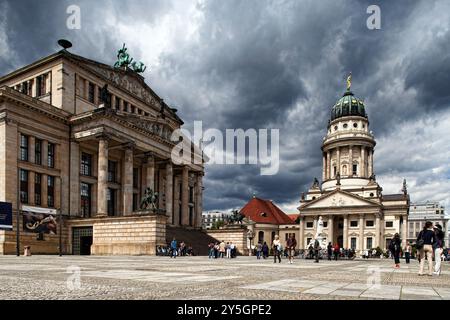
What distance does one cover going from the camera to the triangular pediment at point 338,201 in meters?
94.6

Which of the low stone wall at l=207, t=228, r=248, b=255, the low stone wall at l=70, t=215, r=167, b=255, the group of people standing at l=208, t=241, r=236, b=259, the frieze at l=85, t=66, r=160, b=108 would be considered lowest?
the low stone wall at l=207, t=228, r=248, b=255

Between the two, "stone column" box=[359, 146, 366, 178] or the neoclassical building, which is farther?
"stone column" box=[359, 146, 366, 178]

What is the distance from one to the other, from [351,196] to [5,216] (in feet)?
261

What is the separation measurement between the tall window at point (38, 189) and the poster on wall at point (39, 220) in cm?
111

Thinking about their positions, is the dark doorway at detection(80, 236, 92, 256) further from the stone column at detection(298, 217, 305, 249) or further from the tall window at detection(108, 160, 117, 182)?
the stone column at detection(298, 217, 305, 249)

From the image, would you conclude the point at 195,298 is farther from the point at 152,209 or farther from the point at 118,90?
the point at 118,90

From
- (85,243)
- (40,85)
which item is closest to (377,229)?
(85,243)

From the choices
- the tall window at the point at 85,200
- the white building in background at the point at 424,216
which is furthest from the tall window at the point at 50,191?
the white building in background at the point at 424,216

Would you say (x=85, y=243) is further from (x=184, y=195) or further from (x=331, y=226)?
(x=331, y=226)

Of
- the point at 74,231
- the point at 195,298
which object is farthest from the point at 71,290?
the point at 74,231

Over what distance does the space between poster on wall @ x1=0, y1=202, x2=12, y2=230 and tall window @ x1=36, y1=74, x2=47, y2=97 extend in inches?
624

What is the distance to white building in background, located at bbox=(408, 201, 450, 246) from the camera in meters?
175

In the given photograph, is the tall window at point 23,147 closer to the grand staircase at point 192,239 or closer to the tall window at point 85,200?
the tall window at point 85,200

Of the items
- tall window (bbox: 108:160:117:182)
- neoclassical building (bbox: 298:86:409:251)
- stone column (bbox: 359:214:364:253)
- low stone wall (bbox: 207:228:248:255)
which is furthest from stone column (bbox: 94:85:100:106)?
stone column (bbox: 359:214:364:253)
